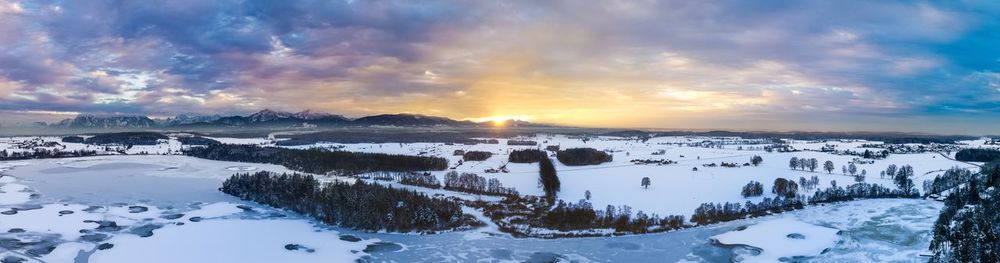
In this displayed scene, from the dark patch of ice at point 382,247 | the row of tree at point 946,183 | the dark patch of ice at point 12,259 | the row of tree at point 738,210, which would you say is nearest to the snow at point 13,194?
the dark patch of ice at point 12,259

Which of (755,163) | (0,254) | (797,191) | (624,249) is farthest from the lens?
(755,163)

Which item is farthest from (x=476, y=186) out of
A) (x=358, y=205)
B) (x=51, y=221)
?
(x=51, y=221)

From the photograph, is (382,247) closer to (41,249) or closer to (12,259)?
(41,249)

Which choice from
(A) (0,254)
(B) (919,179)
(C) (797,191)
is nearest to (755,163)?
(B) (919,179)

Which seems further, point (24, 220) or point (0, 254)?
point (24, 220)

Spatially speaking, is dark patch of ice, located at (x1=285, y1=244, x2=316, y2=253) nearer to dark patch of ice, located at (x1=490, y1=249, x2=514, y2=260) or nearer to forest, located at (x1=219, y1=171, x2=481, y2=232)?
forest, located at (x1=219, y1=171, x2=481, y2=232)

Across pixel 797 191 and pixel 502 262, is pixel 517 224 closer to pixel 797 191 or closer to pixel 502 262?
pixel 502 262

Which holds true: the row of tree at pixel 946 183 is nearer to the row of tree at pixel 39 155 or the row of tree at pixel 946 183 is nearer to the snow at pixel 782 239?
the snow at pixel 782 239
